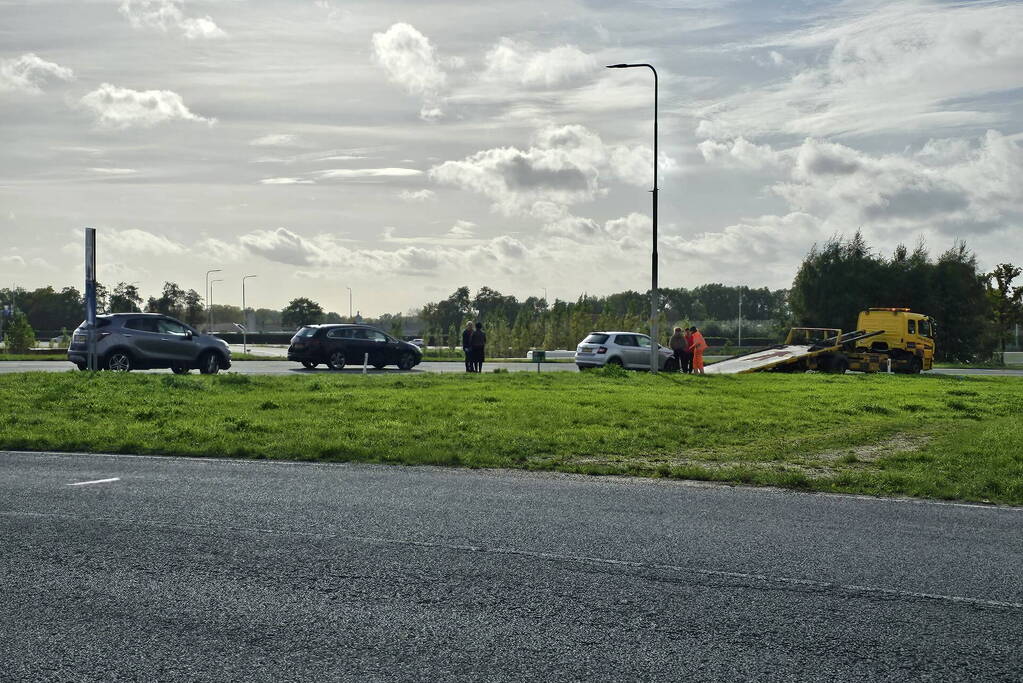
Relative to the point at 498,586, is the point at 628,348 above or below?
above

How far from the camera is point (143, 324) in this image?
2628cm

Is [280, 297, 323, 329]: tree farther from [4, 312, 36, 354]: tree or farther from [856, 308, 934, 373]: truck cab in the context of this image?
[856, 308, 934, 373]: truck cab

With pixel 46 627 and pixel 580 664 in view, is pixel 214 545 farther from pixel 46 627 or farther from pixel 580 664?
pixel 580 664

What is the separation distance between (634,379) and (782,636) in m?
20.6

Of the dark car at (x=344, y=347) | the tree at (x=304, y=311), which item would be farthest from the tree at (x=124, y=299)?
the dark car at (x=344, y=347)

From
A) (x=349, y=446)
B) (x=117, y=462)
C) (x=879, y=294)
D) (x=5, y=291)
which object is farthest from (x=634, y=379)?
(x=5, y=291)

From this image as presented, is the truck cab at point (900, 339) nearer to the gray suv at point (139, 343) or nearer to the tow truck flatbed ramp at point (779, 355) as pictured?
the tow truck flatbed ramp at point (779, 355)

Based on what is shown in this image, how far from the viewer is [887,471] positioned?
36.6 feet

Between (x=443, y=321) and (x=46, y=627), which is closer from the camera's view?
(x=46, y=627)

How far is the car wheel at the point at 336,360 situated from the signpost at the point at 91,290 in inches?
329

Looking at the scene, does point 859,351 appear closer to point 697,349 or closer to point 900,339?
point 900,339

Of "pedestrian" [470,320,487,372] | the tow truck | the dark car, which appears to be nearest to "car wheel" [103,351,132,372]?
the dark car

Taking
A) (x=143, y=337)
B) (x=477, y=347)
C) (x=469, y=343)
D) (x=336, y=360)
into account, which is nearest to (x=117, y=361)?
(x=143, y=337)

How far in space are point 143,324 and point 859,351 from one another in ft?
77.9
